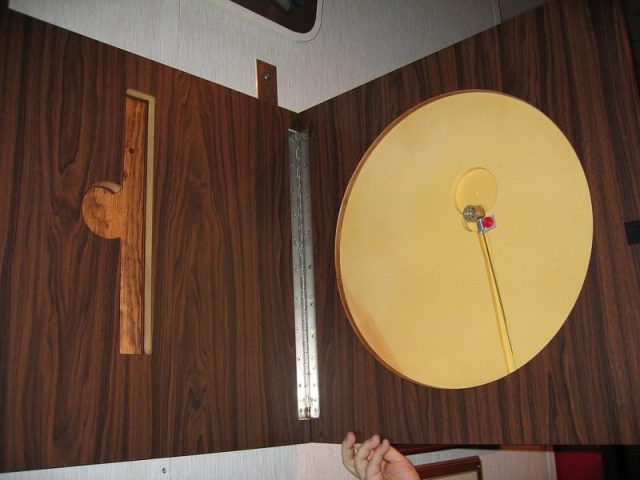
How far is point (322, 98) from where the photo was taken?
5.00 feet

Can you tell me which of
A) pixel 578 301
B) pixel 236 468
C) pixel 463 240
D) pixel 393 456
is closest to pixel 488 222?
pixel 463 240

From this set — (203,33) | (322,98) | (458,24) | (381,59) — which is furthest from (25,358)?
(458,24)

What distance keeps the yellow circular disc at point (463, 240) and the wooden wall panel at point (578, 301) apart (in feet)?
0.09

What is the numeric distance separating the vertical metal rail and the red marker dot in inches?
12.5

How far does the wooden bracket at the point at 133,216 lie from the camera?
88cm

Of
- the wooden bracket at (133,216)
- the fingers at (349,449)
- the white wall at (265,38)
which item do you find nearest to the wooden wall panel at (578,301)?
the fingers at (349,449)

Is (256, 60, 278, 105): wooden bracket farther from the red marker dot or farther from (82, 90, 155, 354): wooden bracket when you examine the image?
the red marker dot

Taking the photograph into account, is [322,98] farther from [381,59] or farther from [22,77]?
[22,77]

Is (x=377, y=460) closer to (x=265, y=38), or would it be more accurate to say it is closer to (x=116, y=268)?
(x=116, y=268)

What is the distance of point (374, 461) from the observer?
40.6 inches

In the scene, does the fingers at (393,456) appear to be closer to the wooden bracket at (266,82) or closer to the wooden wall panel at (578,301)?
A: the wooden wall panel at (578,301)

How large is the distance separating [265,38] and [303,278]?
62cm

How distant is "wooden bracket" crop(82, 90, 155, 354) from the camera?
34.8 inches

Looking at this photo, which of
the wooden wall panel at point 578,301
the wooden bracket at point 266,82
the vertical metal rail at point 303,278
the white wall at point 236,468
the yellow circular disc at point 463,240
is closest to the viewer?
the wooden wall panel at point 578,301
